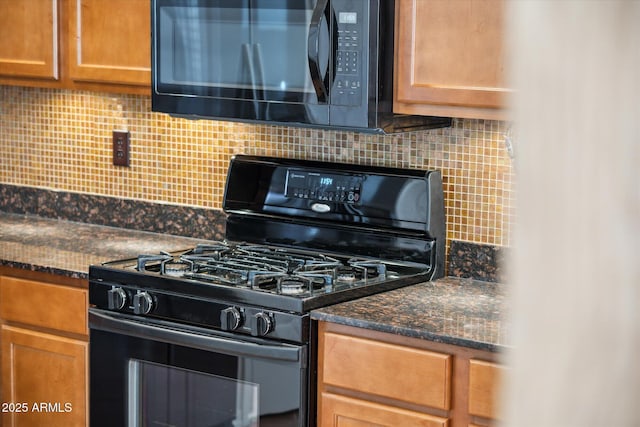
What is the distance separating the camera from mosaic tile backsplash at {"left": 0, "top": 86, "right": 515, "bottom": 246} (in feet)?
8.62

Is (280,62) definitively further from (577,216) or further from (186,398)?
(577,216)

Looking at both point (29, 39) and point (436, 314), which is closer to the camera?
point (436, 314)

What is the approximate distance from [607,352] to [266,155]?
281 cm

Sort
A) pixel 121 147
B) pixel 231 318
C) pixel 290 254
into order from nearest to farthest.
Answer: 1. pixel 231 318
2. pixel 290 254
3. pixel 121 147

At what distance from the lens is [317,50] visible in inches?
Result: 96.7

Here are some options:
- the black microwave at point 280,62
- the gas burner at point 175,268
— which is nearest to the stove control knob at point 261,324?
the gas burner at point 175,268

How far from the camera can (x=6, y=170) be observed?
12.1 feet

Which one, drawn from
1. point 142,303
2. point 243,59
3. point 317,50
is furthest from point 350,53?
point 142,303

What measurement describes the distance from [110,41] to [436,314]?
1387mm

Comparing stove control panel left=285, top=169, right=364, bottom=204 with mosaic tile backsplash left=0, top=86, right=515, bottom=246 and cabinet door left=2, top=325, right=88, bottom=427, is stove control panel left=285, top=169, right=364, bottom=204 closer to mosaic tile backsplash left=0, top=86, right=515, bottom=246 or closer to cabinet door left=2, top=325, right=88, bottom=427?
mosaic tile backsplash left=0, top=86, right=515, bottom=246

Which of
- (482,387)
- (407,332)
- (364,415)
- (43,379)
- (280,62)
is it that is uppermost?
(280,62)

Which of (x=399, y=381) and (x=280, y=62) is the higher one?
(x=280, y=62)

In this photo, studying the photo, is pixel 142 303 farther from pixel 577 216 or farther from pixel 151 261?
pixel 577 216


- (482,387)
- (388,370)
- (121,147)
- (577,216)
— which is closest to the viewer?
A: (577,216)
